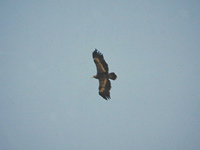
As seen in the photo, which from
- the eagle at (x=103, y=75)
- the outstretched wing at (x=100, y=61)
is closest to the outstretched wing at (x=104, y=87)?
the eagle at (x=103, y=75)

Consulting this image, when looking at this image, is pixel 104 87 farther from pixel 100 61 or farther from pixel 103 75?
pixel 100 61

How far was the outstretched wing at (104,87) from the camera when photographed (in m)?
13.7

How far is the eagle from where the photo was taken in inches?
515

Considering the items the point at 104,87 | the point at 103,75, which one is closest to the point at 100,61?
the point at 103,75

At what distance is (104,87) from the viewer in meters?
13.9

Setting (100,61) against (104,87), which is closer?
(100,61)

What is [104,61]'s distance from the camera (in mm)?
12898

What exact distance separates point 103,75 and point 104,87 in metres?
1.03

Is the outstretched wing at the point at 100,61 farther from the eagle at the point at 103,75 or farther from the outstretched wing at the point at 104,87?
the outstretched wing at the point at 104,87

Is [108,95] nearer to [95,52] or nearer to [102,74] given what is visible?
[102,74]

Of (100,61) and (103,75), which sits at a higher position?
(100,61)

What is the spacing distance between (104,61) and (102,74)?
1.25m

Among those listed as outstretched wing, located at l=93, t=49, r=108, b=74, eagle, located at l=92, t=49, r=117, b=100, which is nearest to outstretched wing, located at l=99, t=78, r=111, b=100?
eagle, located at l=92, t=49, r=117, b=100

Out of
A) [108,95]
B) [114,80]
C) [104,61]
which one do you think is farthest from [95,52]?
[108,95]
